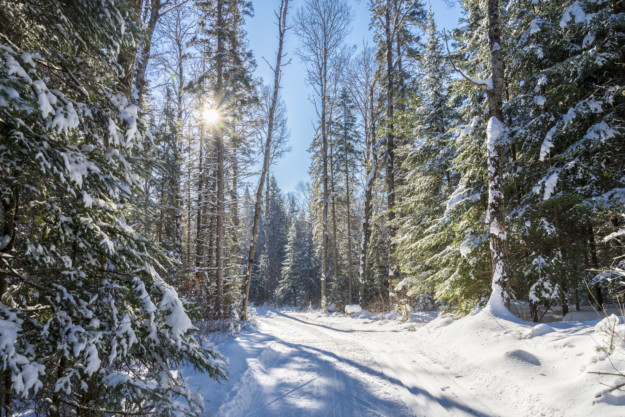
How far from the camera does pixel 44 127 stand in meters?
2.34

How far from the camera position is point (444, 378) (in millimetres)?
4754

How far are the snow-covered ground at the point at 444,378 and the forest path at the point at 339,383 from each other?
0.01 m

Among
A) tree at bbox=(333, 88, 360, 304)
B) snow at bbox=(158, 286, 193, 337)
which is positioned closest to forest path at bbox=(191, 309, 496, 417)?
snow at bbox=(158, 286, 193, 337)

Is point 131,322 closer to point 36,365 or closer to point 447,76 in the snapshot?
point 36,365

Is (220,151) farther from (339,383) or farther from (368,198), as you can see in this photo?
(339,383)

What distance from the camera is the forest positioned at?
237 centimetres

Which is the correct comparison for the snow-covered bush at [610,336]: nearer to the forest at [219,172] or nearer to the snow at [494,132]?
the forest at [219,172]

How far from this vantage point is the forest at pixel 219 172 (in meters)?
2.37

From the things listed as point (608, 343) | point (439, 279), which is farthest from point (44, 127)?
point (439, 279)

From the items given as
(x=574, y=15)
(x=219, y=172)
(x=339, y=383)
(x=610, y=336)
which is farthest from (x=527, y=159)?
(x=219, y=172)

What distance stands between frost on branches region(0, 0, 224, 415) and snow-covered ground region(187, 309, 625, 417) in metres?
1.66

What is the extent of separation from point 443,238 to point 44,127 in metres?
9.17

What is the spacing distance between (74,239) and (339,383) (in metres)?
4.30

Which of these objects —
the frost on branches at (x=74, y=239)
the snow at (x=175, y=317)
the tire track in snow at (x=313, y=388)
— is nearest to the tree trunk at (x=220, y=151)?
the tire track in snow at (x=313, y=388)
